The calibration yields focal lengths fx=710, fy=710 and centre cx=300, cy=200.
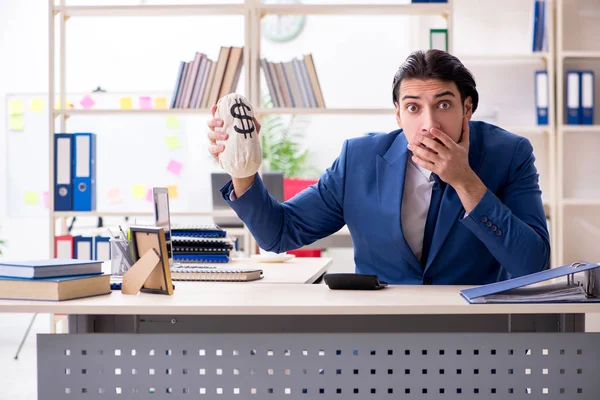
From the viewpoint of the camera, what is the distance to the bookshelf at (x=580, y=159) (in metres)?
4.45

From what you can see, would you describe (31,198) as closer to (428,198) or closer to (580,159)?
(580,159)

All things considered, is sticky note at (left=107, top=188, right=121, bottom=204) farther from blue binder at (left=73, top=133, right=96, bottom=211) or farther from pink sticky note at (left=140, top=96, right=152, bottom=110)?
blue binder at (left=73, top=133, right=96, bottom=211)

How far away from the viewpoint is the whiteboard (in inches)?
198

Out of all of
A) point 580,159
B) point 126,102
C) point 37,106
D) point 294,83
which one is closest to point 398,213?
point 294,83

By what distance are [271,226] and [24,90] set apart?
3904 millimetres

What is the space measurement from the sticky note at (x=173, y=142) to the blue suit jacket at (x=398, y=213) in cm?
328

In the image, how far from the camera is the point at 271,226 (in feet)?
5.98

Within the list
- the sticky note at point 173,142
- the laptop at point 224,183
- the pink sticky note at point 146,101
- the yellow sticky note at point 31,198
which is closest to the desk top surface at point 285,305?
the laptop at point 224,183

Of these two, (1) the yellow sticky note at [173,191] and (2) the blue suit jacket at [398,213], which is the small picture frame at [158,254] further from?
(1) the yellow sticky note at [173,191]

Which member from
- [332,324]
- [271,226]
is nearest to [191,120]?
[271,226]

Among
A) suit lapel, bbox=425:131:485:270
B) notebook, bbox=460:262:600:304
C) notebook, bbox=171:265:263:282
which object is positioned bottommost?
notebook, bbox=171:265:263:282

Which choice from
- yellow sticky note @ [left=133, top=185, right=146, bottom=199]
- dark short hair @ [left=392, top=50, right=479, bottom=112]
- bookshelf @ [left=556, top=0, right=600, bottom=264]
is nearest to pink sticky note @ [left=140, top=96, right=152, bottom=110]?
yellow sticky note @ [left=133, top=185, right=146, bottom=199]

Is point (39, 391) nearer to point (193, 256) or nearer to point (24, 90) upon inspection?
point (193, 256)

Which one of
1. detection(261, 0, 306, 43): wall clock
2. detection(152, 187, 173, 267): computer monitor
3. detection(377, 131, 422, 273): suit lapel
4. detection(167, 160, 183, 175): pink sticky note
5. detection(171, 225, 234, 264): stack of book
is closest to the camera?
detection(377, 131, 422, 273): suit lapel
